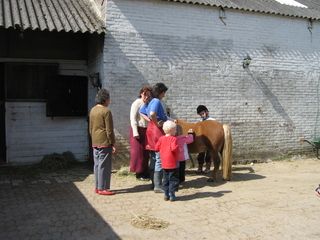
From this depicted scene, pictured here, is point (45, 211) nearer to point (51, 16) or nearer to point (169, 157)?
point (169, 157)

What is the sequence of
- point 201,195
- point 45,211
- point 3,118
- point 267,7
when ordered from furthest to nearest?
point 267,7
point 3,118
point 201,195
point 45,211

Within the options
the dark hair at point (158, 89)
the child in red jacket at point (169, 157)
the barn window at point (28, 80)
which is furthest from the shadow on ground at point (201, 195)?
the barn window at point (28, 80)

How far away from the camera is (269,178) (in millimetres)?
8594

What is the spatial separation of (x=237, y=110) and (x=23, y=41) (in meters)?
4.90

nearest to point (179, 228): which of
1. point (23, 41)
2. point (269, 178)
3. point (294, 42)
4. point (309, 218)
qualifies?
point (309, 218)

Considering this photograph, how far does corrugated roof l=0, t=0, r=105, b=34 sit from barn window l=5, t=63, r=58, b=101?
3.86ft

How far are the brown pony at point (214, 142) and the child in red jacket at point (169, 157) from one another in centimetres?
145

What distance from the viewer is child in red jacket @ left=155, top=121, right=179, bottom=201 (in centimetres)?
661

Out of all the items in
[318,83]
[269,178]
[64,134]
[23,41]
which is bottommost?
[269,178]

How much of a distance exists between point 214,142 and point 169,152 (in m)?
1.76

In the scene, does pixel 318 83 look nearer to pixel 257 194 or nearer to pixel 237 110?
pixel 237 110

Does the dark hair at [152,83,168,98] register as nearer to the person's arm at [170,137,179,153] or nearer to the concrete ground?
the person's arm at [170,137,179,153]

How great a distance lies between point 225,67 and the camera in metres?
9.84

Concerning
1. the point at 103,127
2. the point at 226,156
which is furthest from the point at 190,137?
the point at 103,127
